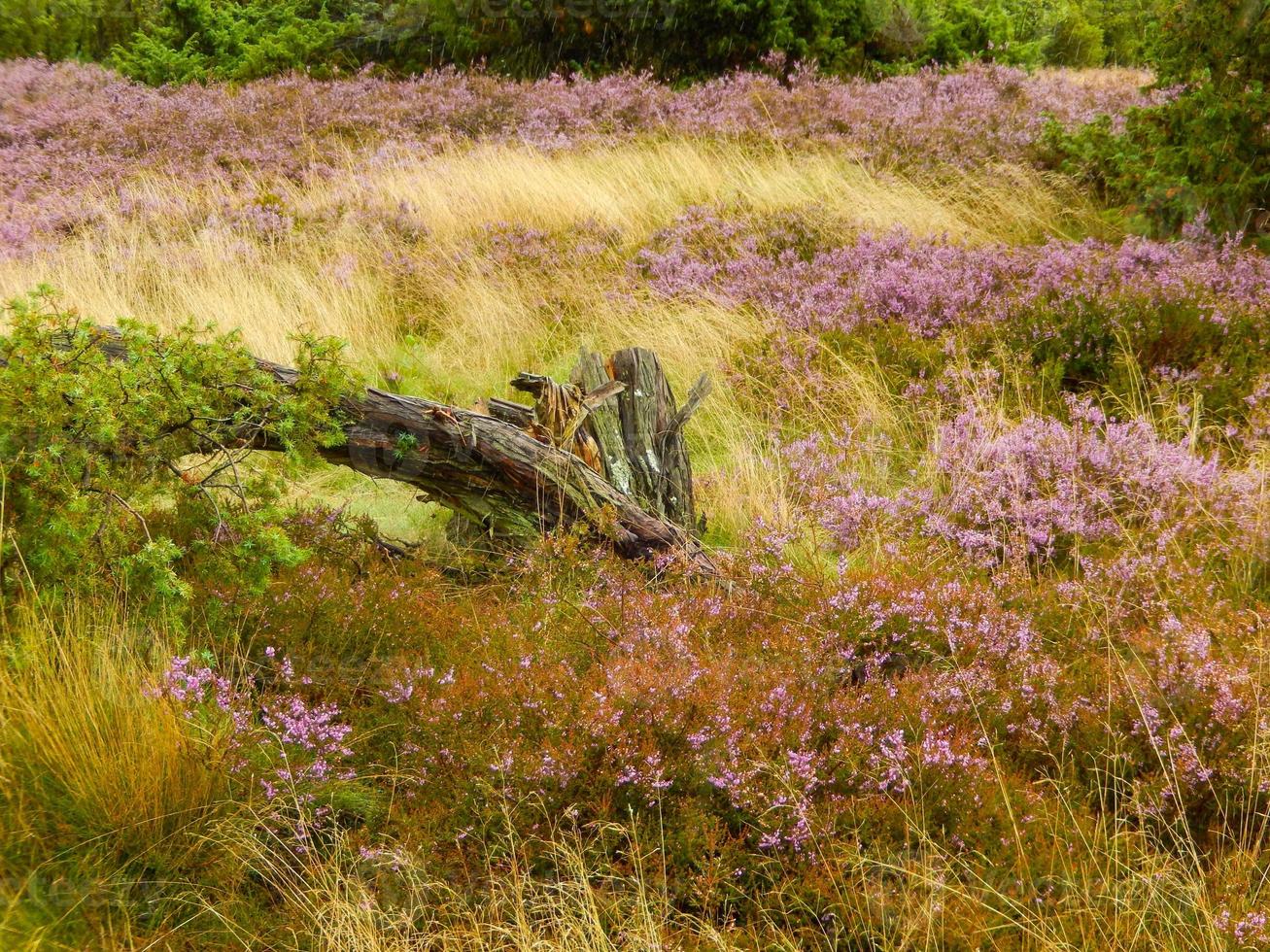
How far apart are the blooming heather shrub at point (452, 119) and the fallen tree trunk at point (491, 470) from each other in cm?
762

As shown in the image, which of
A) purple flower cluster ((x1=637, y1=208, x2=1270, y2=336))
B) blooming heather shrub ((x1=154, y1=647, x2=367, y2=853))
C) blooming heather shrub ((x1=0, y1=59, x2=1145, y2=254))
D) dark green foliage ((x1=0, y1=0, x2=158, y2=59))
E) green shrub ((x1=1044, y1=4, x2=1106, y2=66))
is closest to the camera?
blooming heather shrub ((x1=154, y1=647, x2=367, y2=853))

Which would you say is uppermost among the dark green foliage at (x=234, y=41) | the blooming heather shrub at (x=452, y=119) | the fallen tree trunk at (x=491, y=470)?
the dark green foliage at (x=234, y=41)

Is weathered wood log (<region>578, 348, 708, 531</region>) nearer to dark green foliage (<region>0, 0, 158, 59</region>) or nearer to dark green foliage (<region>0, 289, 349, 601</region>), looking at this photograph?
dark green foliage (<region>0, 289, 349, 601</region>)

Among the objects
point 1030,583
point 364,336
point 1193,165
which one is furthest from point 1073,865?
point 1193,165

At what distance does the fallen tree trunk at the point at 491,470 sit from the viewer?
397cm

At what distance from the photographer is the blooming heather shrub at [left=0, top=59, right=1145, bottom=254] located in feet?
36.3

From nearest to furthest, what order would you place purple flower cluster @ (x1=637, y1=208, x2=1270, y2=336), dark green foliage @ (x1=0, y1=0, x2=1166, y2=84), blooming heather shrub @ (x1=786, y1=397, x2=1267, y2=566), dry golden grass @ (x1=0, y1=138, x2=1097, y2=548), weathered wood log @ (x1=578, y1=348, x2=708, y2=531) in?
blooming heather shrub @ (x1=786, y1=397, x2=1267, y2=566)
weathered wood log @ (x1=578, y1=348, x2=708, y2=531)
purple flower cluster @ (x1=637, y1=208, x2=1270, y2=336)
dry golden grass @ (x1=0, y1=138, x2=1097, y2=548)
dark green foliage @ (x1=0, y1=0, x2=1166, y2=84)

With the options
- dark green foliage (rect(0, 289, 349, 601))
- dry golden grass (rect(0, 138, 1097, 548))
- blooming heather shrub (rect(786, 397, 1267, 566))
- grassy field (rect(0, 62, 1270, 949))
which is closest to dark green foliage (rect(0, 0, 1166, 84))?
dry golden grass (rect(0, 138, 1097, 548))

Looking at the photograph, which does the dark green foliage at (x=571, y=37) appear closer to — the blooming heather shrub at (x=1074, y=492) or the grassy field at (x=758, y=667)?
the grassy field at (x=758, y=667)

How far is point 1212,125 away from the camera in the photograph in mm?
7461

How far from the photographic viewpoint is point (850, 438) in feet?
17.9

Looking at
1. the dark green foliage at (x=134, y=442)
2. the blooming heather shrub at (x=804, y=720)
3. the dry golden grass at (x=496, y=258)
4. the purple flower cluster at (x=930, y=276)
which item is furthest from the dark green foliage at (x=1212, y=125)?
the dark green foliage at (x=134, y=442)

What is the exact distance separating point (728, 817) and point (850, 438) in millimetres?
3102

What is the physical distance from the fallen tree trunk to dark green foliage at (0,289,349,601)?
7.4 inches
